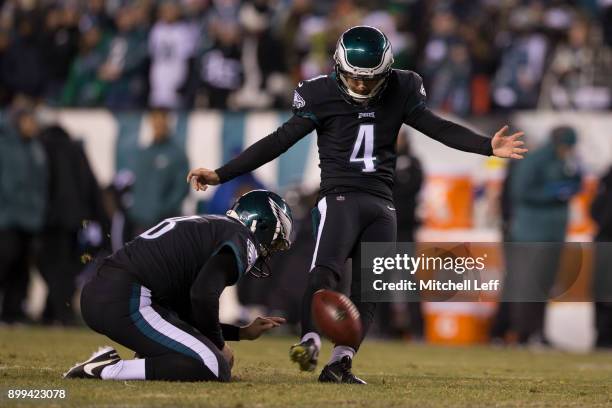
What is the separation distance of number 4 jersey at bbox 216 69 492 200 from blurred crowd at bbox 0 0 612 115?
582 cm

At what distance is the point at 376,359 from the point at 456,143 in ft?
9.39

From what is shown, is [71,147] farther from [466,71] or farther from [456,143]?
[456,143]

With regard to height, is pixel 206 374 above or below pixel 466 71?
below

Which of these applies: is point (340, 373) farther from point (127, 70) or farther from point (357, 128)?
point (127, 70)

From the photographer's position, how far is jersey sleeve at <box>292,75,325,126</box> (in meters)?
6.93

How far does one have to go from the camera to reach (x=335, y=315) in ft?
20.2

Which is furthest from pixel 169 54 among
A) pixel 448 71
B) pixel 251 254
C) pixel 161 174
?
pixel 251 254

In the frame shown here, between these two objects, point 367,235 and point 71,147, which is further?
point 71,147

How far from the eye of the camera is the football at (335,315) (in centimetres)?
615

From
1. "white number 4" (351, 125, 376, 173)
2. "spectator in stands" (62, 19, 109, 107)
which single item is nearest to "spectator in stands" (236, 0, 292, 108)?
"spectator in stands" (62, 19, 109, 107)

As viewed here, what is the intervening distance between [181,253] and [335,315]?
2.72ft

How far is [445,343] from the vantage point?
40.2 ft

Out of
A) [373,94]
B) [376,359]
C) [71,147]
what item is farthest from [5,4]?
[373,94]

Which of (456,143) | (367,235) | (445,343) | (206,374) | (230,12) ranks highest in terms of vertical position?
(230,12)
